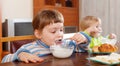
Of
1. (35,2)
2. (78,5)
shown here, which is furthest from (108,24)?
(35,2)

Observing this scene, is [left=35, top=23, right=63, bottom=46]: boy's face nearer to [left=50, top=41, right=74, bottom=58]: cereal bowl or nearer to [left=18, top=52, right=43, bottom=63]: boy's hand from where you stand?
[left=50, top=41, right=74, bottom=58]: cereal bowl

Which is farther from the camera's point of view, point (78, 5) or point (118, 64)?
point (78, 5)

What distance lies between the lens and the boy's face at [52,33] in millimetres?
1224

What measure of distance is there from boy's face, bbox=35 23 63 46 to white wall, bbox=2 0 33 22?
2026 mm

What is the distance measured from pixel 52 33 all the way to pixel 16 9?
2236 mm

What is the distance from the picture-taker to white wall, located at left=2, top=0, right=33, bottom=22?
317 cm

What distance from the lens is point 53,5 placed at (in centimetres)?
400

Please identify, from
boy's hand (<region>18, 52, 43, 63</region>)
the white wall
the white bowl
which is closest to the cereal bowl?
the white bowl

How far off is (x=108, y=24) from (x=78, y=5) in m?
0.77

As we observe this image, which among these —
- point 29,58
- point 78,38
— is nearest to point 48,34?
point 78,38

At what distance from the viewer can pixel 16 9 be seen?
3354 millimetres

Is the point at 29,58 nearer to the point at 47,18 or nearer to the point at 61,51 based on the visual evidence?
the point at 61,51

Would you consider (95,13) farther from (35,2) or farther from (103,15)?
(35,2)

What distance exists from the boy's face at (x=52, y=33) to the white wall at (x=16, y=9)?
203 cm
